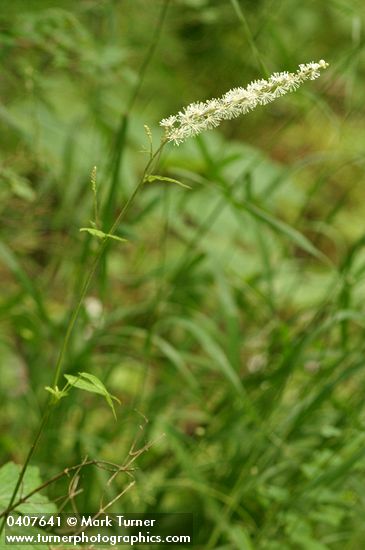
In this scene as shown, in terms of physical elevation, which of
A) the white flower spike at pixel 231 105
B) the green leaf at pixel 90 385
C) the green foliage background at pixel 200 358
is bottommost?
the green leaf at pixel 90 385

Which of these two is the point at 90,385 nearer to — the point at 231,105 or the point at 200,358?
the point at 231,105

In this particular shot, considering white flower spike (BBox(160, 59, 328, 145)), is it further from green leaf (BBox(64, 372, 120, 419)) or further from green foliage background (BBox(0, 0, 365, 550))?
green foliage background (BBox(0, 0, 365, 550))

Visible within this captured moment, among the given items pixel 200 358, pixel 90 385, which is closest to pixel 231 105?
pixel 90 385

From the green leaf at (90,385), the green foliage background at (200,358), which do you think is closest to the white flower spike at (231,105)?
the green leaf at (90,385)

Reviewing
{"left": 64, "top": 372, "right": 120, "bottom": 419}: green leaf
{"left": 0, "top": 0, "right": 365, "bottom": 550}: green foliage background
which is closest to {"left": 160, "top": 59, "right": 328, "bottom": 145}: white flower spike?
{"left": 64, "top": 372, "right": 120, "bottom": 419}: green leaf

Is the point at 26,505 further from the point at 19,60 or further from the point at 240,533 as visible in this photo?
the point at 19,60

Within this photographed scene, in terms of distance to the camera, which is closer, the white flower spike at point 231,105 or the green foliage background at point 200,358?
the white flower spike at point 231,105

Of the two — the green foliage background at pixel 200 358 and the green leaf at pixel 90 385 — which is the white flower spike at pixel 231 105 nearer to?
the green leaf at pixel 90 385

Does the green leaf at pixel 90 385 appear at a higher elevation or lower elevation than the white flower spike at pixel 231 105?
lower

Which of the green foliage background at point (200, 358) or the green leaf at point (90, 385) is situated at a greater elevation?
the green foliage background at point (200, 358)

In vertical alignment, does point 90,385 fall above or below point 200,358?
below

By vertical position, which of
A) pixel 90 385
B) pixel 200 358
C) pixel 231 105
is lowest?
pixel 90 385
